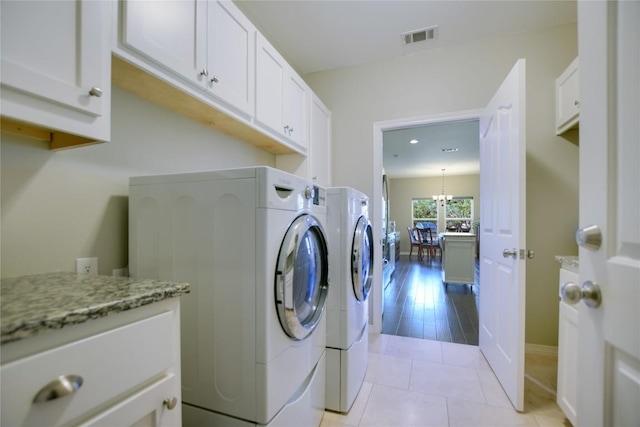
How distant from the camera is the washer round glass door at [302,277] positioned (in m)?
1.02

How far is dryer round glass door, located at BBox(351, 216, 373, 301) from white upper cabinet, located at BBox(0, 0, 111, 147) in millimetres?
1287

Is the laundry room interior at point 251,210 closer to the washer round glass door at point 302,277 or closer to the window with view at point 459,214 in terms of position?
the washer round glass door at point 302,277

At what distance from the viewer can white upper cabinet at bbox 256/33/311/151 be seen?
1.70 m

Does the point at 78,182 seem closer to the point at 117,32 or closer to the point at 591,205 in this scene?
the point at 117,32

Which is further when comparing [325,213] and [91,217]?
[325,213]

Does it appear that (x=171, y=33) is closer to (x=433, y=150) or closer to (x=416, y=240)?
(x=433, y=150)

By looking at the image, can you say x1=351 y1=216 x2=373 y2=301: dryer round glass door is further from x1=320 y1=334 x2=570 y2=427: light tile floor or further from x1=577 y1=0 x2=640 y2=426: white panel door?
x1=577 y1=0 x2=640 y2=426: white panel door

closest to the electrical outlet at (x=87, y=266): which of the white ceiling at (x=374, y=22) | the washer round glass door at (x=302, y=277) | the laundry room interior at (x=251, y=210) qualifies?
the laundry room interior at (x=251, y=210)

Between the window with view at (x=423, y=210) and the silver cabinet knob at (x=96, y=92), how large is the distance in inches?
349

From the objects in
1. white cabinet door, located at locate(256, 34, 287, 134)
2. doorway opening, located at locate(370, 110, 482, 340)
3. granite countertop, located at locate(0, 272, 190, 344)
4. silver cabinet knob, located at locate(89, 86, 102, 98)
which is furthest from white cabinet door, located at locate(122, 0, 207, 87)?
doorway opening, located at locate(370, 110, 482, 340)

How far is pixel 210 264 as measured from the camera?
1.05 meters

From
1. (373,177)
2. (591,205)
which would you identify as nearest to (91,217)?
(591,205)

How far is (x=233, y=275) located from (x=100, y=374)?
47 centimetres

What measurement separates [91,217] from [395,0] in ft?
7.44
